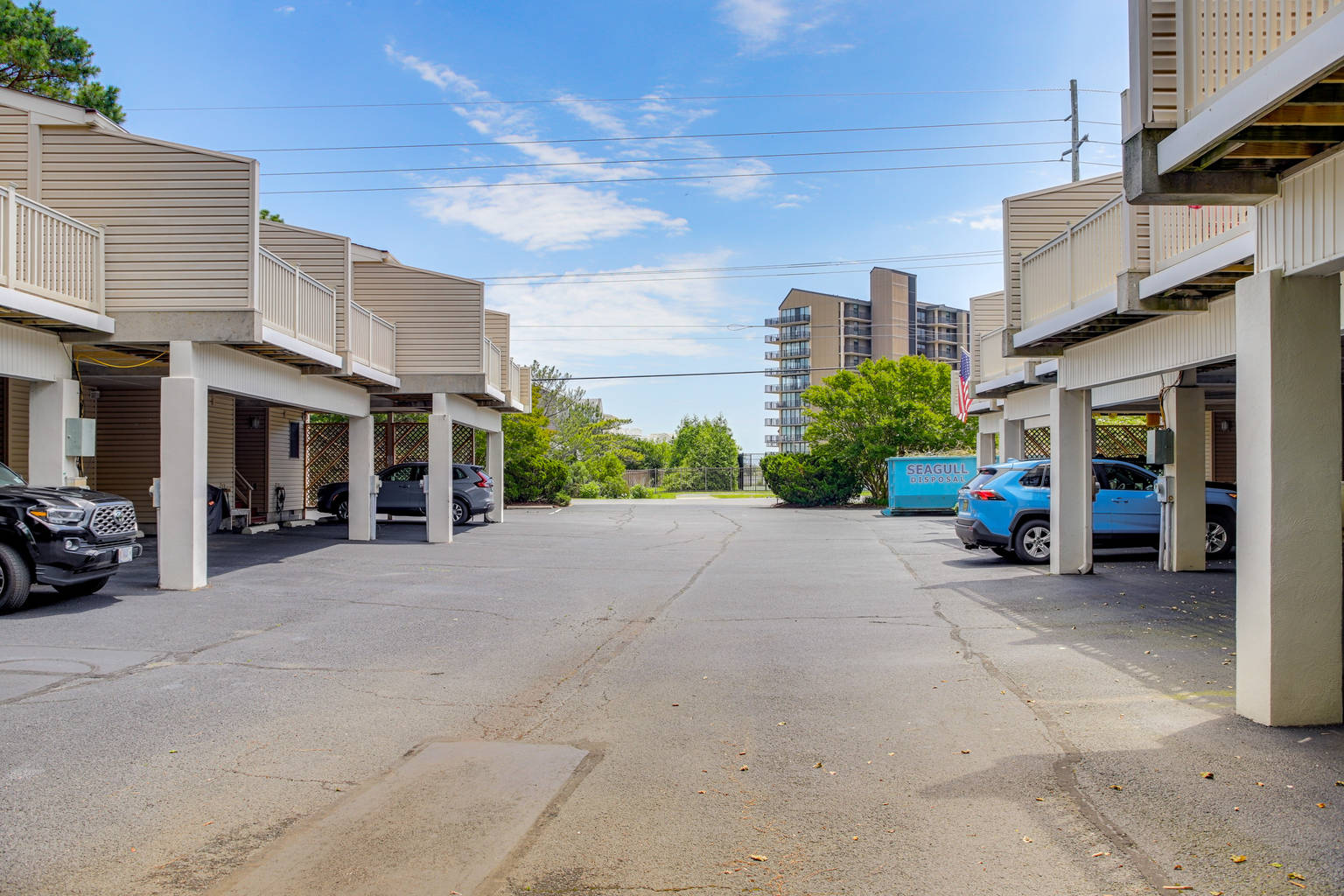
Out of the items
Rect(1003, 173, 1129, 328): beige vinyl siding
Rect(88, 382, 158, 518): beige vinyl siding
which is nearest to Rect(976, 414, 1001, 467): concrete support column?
Rect(1003, 173, 1129, 328): beige vinyl siding

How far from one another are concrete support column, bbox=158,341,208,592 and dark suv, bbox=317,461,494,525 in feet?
45.6

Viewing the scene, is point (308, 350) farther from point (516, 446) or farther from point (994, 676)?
point (516, 446)

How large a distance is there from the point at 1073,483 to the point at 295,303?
1206 cm

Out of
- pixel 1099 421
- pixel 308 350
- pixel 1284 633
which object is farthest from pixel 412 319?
pixel 1099 421

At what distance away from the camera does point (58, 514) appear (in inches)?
409

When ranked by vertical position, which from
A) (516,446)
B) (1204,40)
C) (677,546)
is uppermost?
(1204,40)

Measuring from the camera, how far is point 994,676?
7574 millimetres

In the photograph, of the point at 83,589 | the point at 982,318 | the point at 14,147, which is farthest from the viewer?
the point at 982,318

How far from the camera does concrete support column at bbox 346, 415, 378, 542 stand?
67.1ft

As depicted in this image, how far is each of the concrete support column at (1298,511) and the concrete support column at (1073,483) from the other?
835cm

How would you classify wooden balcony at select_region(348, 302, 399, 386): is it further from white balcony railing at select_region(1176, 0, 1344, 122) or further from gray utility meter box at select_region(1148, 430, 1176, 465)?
white balcony railing at select_region(1176, 0, 1344, 122)

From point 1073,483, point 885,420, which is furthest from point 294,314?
point 885,420

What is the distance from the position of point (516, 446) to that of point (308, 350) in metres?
21.9

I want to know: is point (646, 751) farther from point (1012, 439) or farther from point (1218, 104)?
point (1012, 439)
